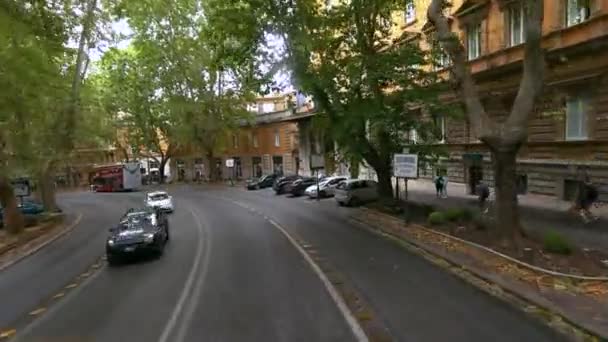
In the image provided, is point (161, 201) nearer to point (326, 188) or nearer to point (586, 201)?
point (326, 188)

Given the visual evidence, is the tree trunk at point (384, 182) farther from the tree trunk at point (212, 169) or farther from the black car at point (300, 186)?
the tree trunk at point (212, 169)

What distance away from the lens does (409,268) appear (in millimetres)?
12477

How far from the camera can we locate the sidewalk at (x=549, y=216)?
14438 mm

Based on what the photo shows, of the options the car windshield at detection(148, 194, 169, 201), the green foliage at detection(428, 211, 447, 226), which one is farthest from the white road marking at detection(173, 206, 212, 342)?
the car windshield at detection(148, 194, 169, 201)

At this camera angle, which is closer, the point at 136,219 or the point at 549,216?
the point at 136,219

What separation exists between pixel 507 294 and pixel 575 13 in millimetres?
15988

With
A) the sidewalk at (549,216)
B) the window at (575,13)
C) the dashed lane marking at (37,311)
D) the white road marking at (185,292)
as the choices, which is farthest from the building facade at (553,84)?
the dashed lane marking at (37,311)

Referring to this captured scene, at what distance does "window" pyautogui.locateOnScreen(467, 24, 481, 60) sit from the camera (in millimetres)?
27311

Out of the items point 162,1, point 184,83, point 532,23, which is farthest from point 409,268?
point 184,83

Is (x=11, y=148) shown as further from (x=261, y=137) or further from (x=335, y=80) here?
(x=261, y=137)

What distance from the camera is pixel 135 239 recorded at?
15.4m

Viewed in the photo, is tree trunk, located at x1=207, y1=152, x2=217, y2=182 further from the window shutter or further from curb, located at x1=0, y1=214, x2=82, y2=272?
the window shutter

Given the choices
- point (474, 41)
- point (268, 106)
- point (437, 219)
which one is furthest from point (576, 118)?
point (268, 106)

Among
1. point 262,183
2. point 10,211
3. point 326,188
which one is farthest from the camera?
point 262,183
